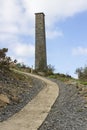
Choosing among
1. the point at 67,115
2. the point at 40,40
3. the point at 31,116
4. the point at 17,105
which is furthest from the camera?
the point at 40,40

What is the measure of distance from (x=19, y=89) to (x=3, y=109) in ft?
14.2

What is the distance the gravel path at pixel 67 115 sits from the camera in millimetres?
10109

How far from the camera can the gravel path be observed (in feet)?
33.2

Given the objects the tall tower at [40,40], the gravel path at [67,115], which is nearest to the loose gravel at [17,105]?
the gravel path at [67,115]

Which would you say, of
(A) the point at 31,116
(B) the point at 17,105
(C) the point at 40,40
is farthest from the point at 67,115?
(C) the point at 40,40

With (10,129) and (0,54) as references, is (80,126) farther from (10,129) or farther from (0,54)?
(0,54)

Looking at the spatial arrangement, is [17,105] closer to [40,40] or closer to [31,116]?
[31,116]

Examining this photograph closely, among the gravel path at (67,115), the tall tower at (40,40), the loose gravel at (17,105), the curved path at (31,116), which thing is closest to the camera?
the curved path at (31,116)

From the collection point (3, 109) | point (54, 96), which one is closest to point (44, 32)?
point (54, 96)

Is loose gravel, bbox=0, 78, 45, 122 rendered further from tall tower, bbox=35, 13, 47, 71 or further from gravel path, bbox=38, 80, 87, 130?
tall tower, bbox=35, 13, 47, 71

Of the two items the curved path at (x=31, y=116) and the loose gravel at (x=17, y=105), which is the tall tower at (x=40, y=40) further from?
the curved path at (x=31, y=116)

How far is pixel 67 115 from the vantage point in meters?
11.8

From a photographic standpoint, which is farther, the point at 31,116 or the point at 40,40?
the point at 40,40

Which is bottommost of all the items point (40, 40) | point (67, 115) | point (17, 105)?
point (67, 115)
